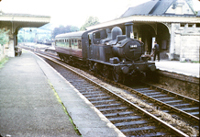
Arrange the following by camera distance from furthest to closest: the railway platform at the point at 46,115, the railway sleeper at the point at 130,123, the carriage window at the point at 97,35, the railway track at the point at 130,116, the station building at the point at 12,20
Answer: the station building at the point at 12,20 → the carriage window at the point at 97,35 → the railway sleeper at the point at 130,123 → the railway track at the point at 130,116 → the railway platform at the point at 46,115

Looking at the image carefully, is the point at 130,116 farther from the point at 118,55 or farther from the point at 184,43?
the point at 184,43

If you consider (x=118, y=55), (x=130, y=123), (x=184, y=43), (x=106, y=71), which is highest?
(x=184, y=43)

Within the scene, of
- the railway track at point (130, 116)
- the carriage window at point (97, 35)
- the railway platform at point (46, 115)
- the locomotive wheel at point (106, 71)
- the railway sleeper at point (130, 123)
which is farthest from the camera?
the carriage window at point (97, 35)

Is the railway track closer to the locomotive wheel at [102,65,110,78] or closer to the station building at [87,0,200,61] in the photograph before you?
the locomotive wheel at [102,65,110,78]

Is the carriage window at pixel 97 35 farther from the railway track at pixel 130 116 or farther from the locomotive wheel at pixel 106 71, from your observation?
the railway track at pixel 130 116

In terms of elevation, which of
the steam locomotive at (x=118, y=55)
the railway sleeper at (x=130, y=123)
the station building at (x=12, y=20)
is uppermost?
the station building at (x=12, y=20)

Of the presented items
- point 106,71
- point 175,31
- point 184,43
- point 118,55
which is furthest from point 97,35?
point 175,31

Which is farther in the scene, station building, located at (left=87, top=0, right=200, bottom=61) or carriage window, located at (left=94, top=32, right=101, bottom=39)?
station building, located at (left=87, top=0, right=200, bottom=61)

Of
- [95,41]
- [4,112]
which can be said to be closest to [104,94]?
[4,112]

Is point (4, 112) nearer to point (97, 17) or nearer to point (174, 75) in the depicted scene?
point (174, 75)

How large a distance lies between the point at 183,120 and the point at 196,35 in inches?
467

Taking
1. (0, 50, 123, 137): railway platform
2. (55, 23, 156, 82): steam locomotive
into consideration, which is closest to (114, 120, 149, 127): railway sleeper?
(0, 50, 123, 137): railway platform

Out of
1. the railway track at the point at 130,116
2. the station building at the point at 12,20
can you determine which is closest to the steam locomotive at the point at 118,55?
the railway track at the point at 130,116

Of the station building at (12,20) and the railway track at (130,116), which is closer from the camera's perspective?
the railway track at (130,116)
